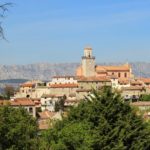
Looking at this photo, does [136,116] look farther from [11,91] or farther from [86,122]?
[11,91]

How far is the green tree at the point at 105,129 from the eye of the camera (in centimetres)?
2925

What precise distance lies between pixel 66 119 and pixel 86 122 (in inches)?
153

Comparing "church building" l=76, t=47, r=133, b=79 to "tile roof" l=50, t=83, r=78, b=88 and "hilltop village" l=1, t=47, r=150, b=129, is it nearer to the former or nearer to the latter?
"hilltop village" l=1, t=47, r=150, b=129

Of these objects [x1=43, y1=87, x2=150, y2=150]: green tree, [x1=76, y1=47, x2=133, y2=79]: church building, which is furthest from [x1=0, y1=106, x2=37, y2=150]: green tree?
[x1=76, y1=47, x2=133, y2=79]: church building

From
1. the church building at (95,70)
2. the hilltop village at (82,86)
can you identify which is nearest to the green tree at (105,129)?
the hilltop village at (82,86)

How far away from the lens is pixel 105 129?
31609mm

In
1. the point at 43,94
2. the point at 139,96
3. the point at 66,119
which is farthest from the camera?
the point at 43,94

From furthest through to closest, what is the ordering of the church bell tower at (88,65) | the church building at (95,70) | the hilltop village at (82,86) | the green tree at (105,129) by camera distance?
the church bell tower at (88,65) < the church building at (95,70) < the hilltop village at (82,86) < the green tree at (105,129)

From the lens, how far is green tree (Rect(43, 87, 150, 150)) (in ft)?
96.0

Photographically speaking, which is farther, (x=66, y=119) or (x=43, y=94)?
(x=43, y=94)

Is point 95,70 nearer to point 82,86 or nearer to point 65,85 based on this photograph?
point 65,85

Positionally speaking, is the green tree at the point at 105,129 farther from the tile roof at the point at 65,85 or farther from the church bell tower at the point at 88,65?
the church bell tower at the point at 88,65

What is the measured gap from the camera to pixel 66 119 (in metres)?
36.1

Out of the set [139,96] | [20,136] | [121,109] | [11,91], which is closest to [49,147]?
[20,136]
